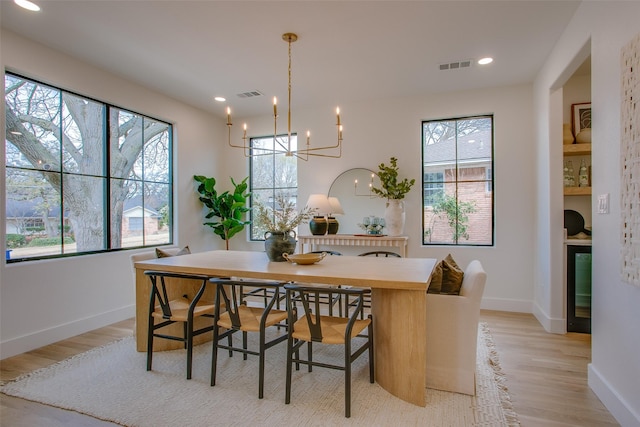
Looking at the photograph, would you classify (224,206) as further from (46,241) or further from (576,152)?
(576,152)

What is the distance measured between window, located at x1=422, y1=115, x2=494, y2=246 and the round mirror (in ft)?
2.21

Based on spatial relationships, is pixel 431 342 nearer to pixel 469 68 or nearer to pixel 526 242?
pixel 526 242

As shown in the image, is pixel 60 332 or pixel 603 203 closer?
pixel 603 203

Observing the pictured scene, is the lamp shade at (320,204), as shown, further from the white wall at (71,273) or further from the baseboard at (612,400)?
the baseboard at (612,400)

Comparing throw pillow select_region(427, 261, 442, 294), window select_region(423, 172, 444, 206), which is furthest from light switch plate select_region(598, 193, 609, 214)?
window select_region(423, 172, 444, 206)

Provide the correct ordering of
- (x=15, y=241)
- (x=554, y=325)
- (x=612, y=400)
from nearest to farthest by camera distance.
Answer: (x=612, y=400) < (x=15, y=241) < (x=554, y=325)

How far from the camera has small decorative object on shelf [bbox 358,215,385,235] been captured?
4637 mm

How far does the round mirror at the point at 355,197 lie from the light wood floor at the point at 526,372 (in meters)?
1.95

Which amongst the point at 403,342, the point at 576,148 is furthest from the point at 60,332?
the point at 576,148

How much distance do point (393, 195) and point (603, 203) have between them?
96.7 inches

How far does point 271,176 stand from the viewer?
564 centimetres

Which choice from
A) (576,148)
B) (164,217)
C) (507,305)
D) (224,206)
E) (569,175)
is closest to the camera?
(576,148)

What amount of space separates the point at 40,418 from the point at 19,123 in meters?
2.55

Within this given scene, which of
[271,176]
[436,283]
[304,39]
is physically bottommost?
[436,283]
